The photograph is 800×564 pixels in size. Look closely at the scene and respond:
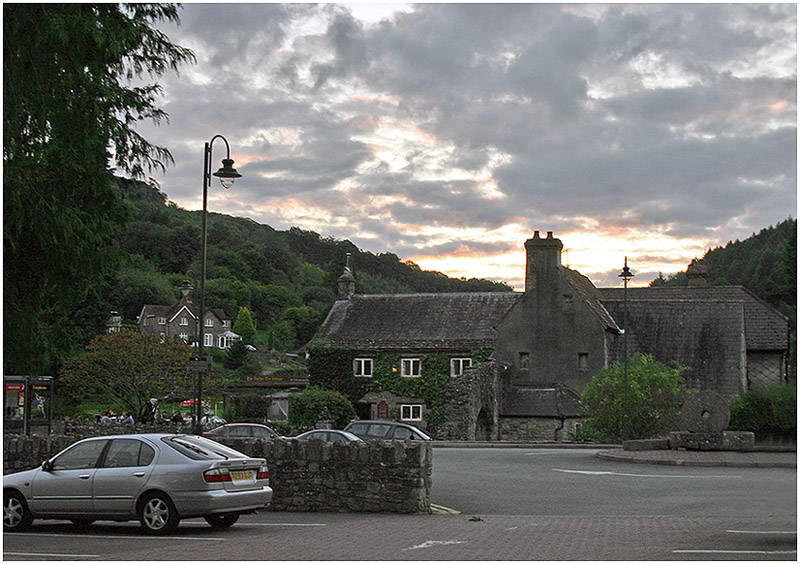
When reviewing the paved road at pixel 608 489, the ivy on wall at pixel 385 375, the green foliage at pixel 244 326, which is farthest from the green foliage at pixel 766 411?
the green foliage at pixel 244 326

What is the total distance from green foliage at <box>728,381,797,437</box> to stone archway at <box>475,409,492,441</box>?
13098 mm

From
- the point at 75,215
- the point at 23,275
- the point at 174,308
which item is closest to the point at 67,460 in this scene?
the point at 23,275

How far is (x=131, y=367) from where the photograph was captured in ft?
146

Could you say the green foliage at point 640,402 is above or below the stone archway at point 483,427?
above

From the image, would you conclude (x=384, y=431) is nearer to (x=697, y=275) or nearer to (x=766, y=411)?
(x=766, y=411)

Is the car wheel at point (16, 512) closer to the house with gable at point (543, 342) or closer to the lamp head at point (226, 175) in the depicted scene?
the lamp head at point (226, 175)

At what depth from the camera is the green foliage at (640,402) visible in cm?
3922

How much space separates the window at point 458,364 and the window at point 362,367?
563 cm

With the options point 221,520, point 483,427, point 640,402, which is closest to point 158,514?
point 221,520

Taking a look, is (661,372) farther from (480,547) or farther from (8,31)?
(8,31)

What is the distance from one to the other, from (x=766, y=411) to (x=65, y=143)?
121 feet

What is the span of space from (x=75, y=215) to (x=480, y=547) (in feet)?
24.3

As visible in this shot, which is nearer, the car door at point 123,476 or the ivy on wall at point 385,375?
the car door at point 123,476

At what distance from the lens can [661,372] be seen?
131 feet
